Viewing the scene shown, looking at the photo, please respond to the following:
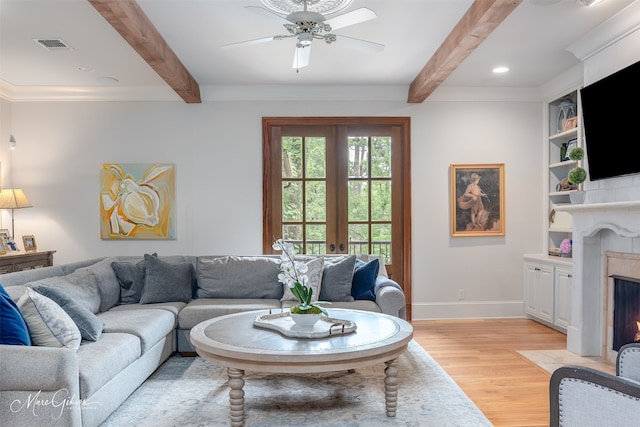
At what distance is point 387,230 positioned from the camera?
17.5 ft

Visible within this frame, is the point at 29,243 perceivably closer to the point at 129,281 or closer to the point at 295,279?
the point at 129,281

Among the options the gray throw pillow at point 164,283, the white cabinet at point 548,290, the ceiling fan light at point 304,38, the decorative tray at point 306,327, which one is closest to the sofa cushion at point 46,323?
the decorative tray at point 306,327

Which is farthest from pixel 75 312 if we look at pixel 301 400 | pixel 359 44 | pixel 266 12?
pixel 359 44

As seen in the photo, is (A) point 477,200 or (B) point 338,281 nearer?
(B) point 338,281

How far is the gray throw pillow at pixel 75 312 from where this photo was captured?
105 inches

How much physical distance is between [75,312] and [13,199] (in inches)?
114

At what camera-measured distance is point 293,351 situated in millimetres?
2316

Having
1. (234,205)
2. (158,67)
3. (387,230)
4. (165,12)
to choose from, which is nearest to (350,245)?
(387,230)

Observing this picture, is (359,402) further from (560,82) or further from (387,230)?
(560,82)

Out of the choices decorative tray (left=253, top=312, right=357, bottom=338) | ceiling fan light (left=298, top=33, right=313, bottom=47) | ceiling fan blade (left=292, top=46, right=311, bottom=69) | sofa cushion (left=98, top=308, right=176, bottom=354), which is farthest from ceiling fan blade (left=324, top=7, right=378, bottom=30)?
sofa cushion (left=98, top=308, right=176, bottom=354)

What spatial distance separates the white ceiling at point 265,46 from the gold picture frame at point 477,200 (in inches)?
41.0

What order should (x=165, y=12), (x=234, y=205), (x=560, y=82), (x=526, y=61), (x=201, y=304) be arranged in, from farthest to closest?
(x=234, y=205) → (x=560, y=82) → (x=526, y=61) → (x=201, y=304) → (x=165, y=12)

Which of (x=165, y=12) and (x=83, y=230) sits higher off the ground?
(x=165, y=12)

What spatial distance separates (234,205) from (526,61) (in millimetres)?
3526
